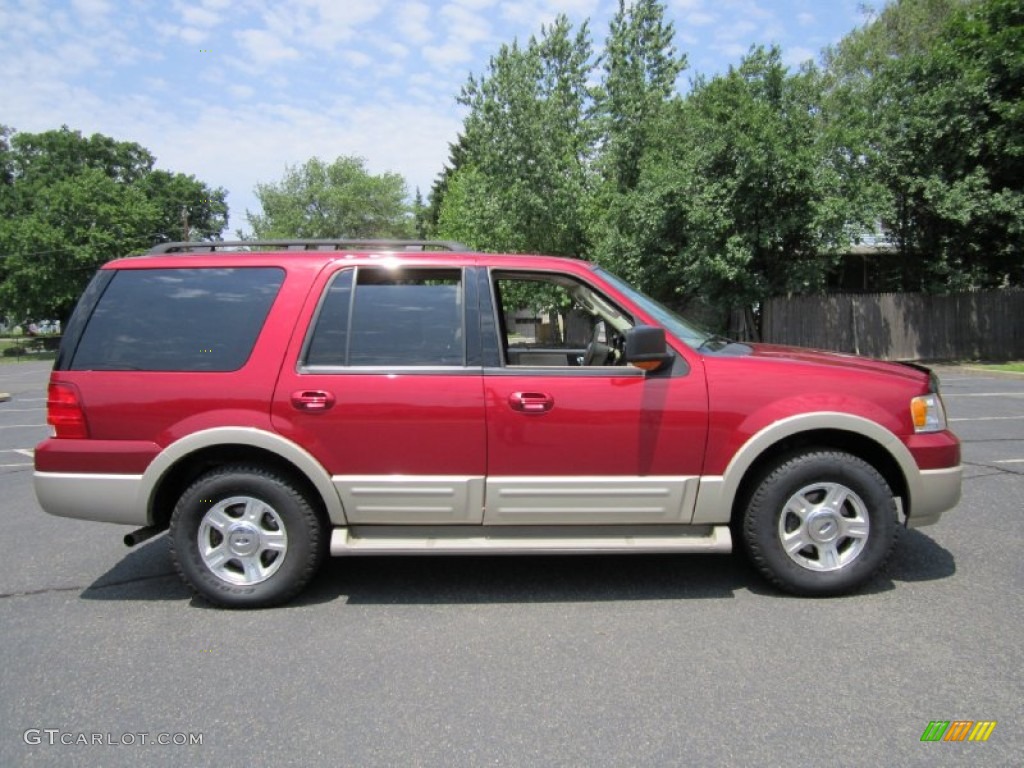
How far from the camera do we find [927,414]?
3.73 metres

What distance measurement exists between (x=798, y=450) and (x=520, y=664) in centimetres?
189

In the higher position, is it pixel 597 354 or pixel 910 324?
pixel 910 324

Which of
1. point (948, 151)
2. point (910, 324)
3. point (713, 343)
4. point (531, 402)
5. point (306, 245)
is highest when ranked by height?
point (948, 151)

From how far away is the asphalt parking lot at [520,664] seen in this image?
2553 mm

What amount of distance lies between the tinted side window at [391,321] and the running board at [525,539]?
92cm

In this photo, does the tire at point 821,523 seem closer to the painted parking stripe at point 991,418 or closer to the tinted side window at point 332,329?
Answer: the tinted side window at point 332,329

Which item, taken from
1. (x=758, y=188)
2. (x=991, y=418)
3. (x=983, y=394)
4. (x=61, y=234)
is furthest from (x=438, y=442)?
(x=61, y=234)

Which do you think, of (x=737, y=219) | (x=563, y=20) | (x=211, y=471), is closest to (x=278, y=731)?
(x=211, y=471)

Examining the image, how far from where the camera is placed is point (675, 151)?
64.8ft

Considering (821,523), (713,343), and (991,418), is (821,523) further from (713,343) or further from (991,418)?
(991,418)

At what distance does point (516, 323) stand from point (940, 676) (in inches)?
1796

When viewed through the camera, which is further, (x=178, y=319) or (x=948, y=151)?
(x=948, y=151)

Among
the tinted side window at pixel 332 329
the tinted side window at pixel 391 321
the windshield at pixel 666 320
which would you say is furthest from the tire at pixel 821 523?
the tinted side window at pixel 332 329

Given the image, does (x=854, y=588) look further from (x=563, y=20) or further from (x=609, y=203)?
(x=563, y=20)
